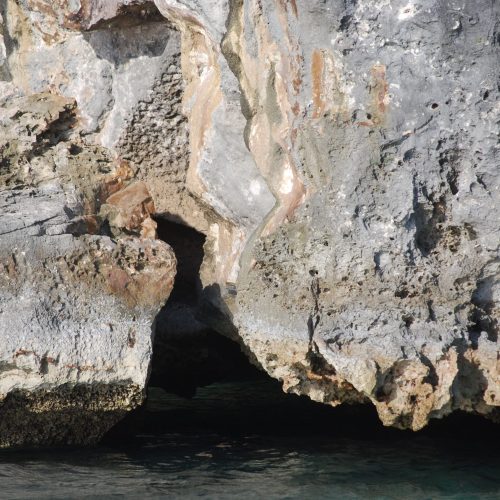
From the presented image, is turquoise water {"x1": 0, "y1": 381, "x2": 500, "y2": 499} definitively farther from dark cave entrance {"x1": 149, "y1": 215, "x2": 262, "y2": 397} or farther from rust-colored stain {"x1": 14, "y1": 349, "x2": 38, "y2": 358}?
rust-colored stain {"x1": 14, "y1": 349, "x2": 38, "y2": 358}

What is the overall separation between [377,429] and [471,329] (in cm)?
110

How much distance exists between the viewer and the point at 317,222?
355 cm

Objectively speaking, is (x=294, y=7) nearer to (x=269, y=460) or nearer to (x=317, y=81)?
(x=317, y=81)

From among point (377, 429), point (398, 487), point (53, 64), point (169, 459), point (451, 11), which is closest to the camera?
point (451, 11)

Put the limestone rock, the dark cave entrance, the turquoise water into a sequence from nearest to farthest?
the turquoise water, the limestone rock, the dark cave entrance

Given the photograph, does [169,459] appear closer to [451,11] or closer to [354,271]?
[354,271]

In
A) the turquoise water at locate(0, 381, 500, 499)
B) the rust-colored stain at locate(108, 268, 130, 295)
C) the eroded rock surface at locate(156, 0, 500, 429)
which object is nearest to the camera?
the eroded rock surface at locate(156, 0, 500, 429)

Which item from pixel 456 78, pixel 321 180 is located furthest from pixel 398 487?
pixel 456 78

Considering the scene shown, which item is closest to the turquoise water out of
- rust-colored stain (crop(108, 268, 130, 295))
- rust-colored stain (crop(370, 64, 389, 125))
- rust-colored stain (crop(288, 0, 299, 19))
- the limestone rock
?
the limestone rock

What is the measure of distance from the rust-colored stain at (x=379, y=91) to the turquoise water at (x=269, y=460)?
→ 1304 millimetres

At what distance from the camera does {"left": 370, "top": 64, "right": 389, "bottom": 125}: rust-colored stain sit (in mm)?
3430

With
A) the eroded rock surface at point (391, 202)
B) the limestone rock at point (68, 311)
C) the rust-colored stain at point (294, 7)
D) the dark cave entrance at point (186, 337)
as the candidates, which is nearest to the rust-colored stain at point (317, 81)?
the eroded rock surface at point (391, 202)

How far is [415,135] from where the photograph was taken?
346 centimetres

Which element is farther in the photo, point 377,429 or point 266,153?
point 377,429
